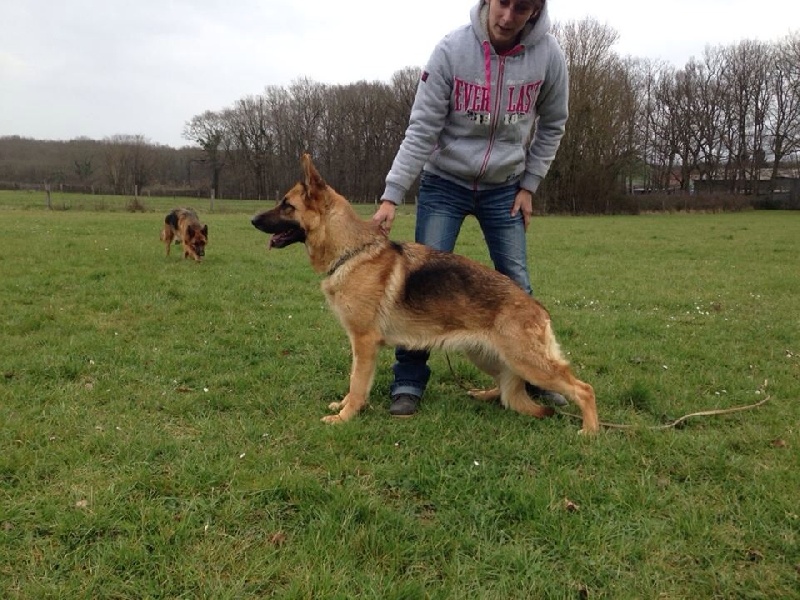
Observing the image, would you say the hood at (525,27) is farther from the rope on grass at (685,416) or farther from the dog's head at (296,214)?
the rope on grass at (685,416)

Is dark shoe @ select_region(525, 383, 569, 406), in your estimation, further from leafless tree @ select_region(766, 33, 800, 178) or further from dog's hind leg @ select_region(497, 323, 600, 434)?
leafless tree @ select_region(766, 33, 800, 178)

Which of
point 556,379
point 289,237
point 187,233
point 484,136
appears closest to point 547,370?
point 556,379

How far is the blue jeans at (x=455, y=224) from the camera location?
4.96 metres

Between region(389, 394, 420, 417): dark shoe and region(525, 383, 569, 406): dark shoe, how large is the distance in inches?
41.5

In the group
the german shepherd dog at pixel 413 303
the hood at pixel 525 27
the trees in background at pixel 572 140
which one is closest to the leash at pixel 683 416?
the german shepherd dog at pixel 413 303

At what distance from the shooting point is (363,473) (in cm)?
356

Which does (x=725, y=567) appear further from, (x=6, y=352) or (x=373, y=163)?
(x=373, y=163)

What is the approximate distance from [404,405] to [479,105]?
2.61m

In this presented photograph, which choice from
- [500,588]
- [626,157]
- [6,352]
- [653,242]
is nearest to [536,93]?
[500,588]

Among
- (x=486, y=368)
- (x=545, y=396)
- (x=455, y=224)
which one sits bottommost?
(x=545, y=396)

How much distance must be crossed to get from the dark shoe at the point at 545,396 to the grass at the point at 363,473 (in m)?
0.39

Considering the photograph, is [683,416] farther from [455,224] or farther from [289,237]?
[289,237]

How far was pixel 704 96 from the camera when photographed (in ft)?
191

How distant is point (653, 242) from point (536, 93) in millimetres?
17847
